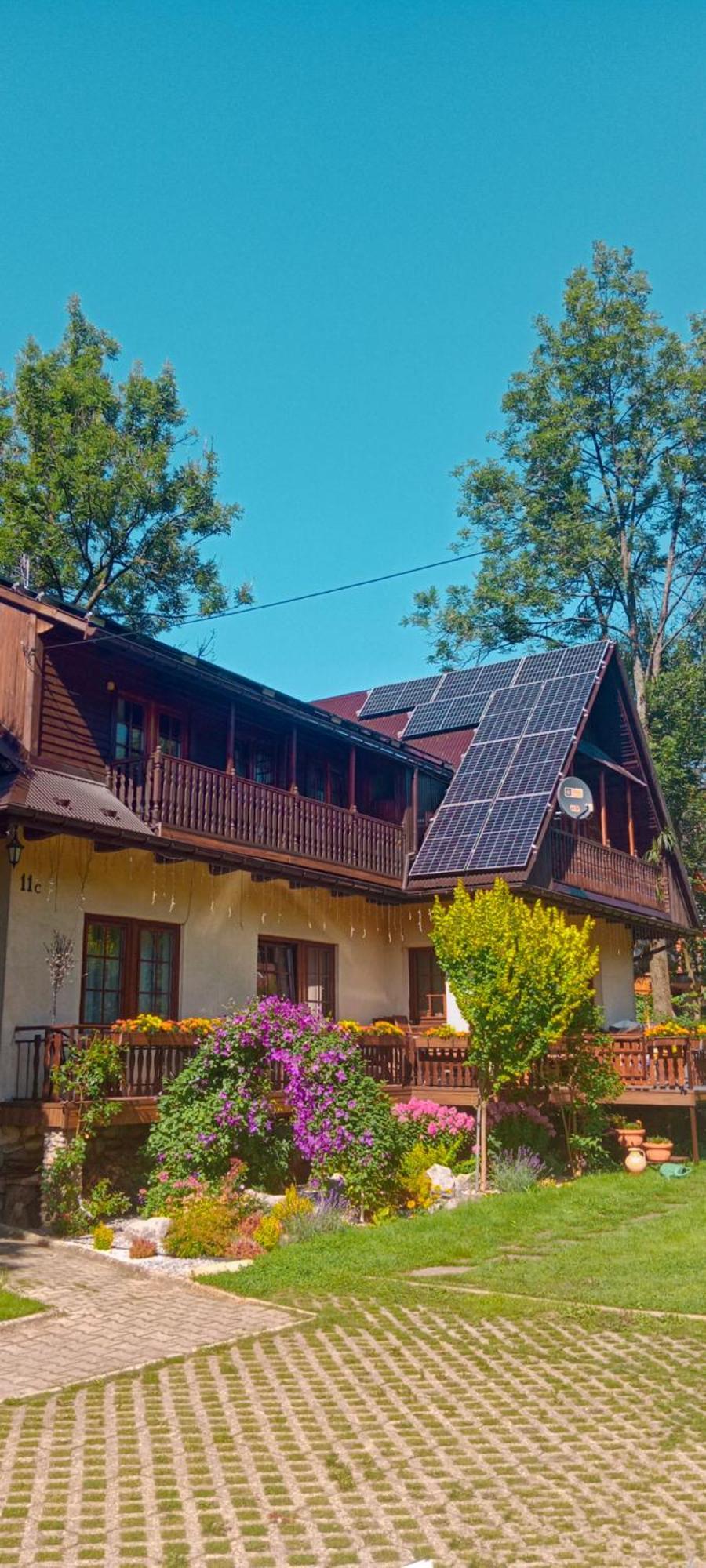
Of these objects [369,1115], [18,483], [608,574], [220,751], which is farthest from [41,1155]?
[608,574]

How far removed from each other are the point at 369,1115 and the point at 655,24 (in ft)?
37.2

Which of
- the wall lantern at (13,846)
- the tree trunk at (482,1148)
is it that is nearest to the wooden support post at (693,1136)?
the tree trunk at (482,1148)

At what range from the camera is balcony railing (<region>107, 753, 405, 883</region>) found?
51.3 ft

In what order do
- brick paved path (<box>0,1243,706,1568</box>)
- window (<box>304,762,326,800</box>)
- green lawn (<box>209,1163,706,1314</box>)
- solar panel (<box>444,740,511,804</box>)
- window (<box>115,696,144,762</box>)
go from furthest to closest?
solar panel (<box>444,740,511,804</box>) < window (<box>304,762,326,800</box>) < window (<box>115,696,144,762</box>) < green lawn (<box>209,1163,706,1314</box>) < brick paved path (<box>0,1243,706,1568</box>)

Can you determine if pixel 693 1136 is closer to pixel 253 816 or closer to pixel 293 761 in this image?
pixel 253 816

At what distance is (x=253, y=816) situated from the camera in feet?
56.7

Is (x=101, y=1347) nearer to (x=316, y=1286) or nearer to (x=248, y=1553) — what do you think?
(x=316, y=1286)

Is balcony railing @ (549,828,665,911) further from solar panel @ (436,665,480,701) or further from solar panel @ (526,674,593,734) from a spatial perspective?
solar panel @ (436,665,480,701)

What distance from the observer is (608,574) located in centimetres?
3659

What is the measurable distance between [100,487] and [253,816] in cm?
1544

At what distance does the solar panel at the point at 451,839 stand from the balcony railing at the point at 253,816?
0.46 m

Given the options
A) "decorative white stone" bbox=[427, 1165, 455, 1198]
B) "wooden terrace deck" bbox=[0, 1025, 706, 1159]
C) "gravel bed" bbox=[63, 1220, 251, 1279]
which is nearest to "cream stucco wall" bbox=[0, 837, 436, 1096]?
"wooden terrace deck" bbox=[0, 1025, 706, 1159]

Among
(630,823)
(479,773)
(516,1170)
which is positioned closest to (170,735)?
(479,773)

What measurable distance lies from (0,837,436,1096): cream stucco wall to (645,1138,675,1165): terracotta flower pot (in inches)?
213
